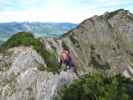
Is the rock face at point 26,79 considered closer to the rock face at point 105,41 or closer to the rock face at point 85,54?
the rock face at point 85,54

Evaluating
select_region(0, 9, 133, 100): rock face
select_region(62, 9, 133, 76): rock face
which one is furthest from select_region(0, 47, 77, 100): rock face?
select_region(62, 9, 133, 76): rock face

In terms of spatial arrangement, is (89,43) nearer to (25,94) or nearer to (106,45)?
(106,45)

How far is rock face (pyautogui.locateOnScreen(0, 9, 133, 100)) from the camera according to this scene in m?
36.8

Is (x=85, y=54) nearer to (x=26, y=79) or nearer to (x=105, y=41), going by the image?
(x=105, y=41)

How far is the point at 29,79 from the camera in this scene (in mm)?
36312

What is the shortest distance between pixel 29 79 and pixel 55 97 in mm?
3421

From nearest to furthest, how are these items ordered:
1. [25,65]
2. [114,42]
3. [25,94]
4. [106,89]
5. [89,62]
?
[106,89], [25,94], [25,65], [89,62], [114,42]

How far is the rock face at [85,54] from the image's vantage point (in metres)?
36.8

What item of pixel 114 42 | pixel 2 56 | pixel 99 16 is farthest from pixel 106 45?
pixel 2 56

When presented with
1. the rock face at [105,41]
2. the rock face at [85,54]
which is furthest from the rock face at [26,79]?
the rock face at [105,41]

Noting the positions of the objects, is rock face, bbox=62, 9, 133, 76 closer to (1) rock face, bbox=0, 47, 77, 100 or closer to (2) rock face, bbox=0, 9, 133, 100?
(2) rock face, bbox=0, 9, 133, 100

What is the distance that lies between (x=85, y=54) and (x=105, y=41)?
6.43m

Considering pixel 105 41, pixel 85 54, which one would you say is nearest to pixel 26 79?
pixel 85 54

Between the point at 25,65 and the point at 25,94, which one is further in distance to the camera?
the point at 25,65
